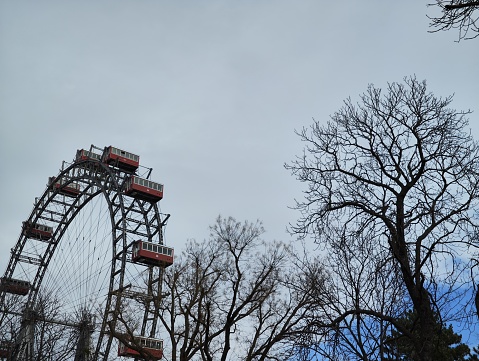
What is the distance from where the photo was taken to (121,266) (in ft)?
106

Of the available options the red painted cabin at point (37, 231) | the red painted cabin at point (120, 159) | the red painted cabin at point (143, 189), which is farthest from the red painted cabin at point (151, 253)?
the red painted cabin at point (37, 231)

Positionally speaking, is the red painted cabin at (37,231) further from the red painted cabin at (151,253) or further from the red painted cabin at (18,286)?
the red painted cabin at (151,253)

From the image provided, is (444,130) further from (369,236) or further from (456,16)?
(456,16)

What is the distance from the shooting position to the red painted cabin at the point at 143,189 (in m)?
34.9

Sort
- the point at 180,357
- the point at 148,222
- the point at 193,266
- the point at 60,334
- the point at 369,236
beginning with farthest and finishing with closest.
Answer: the point at 148,222, the point at 60,334, the point at 193,266, the point at 180,357, the point at 369,236

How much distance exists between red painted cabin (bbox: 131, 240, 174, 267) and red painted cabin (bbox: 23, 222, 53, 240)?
52.9ft

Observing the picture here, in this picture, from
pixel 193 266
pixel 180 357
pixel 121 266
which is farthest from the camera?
pixel 121 266

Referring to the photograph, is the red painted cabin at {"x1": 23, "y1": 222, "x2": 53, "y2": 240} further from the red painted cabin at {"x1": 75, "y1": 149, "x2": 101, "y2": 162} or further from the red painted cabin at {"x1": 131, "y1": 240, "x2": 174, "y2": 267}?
the red painted cabin at {"x1": 131, "y1": 240, "x2": 174, "y2": 267}

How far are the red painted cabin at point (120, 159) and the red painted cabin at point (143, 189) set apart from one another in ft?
6.37

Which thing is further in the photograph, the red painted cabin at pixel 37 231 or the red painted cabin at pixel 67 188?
the red painted cabin at pixel 37 231

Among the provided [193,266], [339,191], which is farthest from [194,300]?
[339,191]

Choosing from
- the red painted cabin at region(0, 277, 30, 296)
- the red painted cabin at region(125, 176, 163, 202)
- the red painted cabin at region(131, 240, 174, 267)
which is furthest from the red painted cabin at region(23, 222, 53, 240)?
the red painted cabin at region(131, 240, 174, 267)

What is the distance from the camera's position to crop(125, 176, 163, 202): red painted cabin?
34.9m

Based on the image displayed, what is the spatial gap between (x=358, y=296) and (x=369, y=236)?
4467 mm
